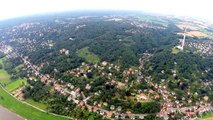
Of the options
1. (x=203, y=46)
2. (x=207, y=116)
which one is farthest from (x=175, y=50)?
(x=207, y=116)

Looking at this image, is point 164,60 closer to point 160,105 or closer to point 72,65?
point 160,105

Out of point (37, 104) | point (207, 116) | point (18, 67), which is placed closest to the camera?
point (207, 116)

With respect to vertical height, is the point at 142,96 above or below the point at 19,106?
above

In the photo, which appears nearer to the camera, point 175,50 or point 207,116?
point 207,116

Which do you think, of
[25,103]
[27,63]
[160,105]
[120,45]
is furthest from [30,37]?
[160,105]

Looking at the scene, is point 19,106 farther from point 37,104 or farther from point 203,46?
point 203,46

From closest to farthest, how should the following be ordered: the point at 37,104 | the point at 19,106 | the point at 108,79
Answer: the point at 19,106, the point at 37,104, the point at 108,79
